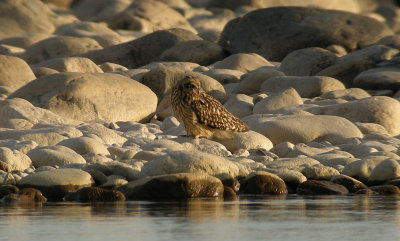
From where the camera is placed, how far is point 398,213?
6.27 m

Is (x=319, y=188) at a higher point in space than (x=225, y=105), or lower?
lower

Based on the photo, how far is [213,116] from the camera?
10.4 metres

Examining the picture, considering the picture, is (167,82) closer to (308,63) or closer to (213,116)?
(213,116)

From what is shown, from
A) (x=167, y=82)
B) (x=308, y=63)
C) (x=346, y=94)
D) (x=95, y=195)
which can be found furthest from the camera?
(x=308, y=63)

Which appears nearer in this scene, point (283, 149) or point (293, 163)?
point (293, 163)

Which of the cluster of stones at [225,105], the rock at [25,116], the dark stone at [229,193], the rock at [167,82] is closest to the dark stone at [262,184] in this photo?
the cluster of stones at [225,105]

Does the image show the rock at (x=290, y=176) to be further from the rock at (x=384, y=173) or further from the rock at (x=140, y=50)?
the rock at (x=140, y=50)

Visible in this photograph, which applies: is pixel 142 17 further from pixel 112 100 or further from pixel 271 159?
pixel 271 159

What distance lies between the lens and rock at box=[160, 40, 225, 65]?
73.4 ft

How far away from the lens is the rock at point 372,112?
13234 mm

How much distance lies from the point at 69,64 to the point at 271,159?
8.70 metres

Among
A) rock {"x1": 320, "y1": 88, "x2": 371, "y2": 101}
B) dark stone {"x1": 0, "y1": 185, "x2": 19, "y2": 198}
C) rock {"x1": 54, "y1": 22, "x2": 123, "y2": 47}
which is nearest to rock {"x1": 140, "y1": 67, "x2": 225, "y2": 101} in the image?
rock {"x1": 320, "y1": 88, "x2": 371, "y2": 101}

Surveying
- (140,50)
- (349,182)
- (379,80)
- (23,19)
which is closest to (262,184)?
(349,182)

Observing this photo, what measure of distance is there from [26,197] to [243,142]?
13.3 feet
